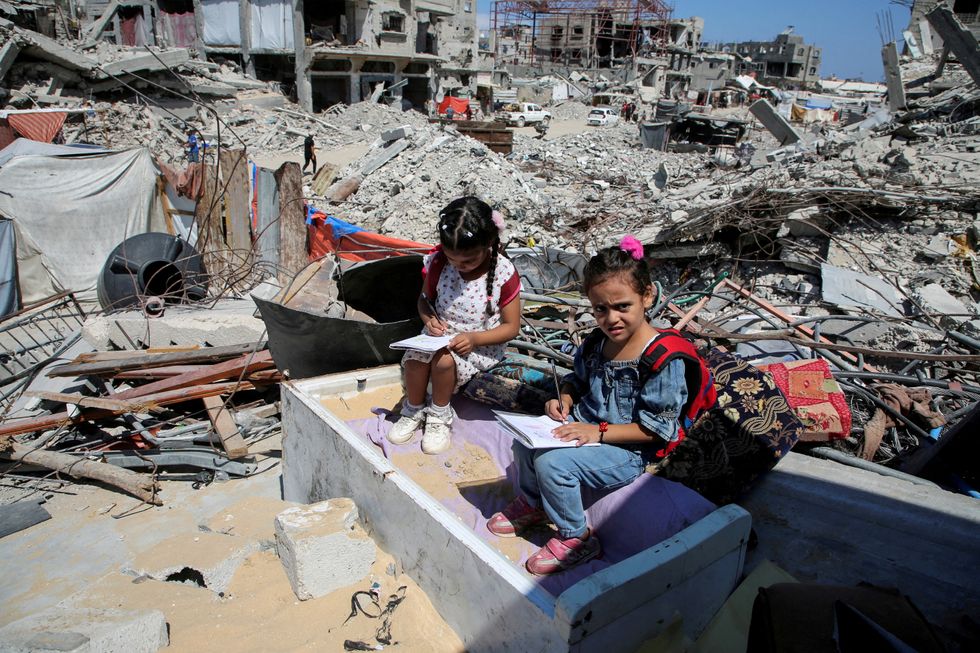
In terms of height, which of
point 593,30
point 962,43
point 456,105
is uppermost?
point 593,30

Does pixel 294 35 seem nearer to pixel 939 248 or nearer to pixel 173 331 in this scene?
pixel 173 331

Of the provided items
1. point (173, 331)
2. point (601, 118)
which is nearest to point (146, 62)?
point (173, 331)

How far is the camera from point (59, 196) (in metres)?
10.4

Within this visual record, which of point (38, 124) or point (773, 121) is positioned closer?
point (773, 121)

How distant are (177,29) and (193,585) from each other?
36.3 m

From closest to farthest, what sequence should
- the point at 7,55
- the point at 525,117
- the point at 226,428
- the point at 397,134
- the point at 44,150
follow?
the point at 226,428, the point at 44,150, the point at 397,134, the point at 7,55, the point at 525,117

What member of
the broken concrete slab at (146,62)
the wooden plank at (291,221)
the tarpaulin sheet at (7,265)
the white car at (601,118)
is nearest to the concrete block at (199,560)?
the wooden plank at (291,221)

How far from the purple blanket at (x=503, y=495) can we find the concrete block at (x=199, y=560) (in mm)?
953

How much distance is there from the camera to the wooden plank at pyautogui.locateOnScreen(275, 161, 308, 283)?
8.62 metres

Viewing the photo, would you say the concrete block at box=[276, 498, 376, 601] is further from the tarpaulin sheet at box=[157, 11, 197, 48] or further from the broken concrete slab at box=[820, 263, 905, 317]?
the tarpaulin sheet at box=[157, 11, 197, 48]

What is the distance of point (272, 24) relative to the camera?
3056 cm

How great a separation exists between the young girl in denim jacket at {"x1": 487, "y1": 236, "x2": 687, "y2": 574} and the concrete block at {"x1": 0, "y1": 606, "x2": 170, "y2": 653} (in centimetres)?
157

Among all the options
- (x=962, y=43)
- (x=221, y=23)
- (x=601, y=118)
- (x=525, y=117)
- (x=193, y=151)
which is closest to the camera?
(x=962, y=43)

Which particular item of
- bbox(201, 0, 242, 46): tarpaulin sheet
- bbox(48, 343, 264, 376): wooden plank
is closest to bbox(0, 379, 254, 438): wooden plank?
bbox(48, 343, 264, 376): wooden plank
